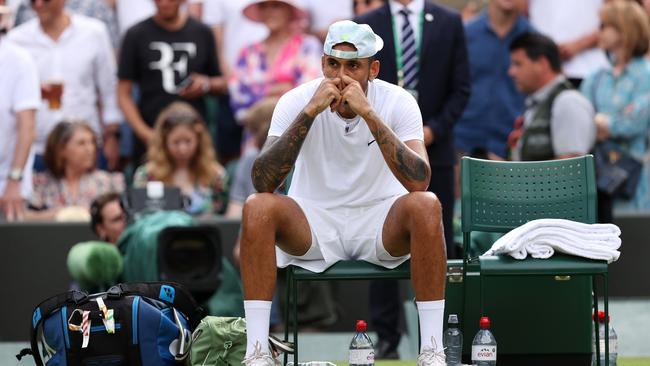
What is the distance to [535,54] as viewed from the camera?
9.54 meters

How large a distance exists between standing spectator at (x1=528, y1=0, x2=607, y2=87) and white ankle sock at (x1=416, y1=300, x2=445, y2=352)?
14.3 feet

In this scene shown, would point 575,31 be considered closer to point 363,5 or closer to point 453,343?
point 363,5

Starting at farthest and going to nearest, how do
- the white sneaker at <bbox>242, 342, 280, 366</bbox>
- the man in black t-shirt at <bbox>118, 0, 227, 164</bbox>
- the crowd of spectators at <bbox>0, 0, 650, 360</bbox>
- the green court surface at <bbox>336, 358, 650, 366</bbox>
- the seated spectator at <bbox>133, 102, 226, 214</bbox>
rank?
the man in black t-shirt at <bbox>118, 0, 227, 164</bbox>
the seated spectator at <bbox>133, 102, 226, 214</bbox>
the crowd of spectators at <bbox>0, 0, 650, 360</bbox>
the green court surface at <bbox>336, 358, 650, 366</bbox>
the white sneaker at <bbox>242, 342, 280, 366</bbox>

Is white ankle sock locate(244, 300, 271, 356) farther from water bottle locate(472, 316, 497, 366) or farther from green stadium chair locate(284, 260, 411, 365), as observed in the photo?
water bottle locate(472, 316, 497, 366)

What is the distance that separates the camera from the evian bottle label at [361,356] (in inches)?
258

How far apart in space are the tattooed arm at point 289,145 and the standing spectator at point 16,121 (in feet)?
12.0

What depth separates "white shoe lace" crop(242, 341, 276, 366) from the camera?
635 centimetres

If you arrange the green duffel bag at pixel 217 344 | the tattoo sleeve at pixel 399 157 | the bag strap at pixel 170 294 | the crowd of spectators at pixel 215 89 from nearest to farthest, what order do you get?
the tattoo sleeve at pixel 399 157, the green duffel bag at pixel 217 344, the bag strap at pixel 170 294, the crowd of spectators at pixel 215 89

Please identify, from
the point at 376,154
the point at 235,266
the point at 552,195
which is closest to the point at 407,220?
the point at 376,154

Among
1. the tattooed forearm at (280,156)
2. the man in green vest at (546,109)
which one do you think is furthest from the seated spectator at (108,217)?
the tattooed forearm at (280,156)

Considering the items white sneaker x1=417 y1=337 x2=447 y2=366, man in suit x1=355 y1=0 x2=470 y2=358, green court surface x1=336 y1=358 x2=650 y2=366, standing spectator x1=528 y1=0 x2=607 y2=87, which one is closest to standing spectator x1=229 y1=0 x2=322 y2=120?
standing spectator x1=528 y1=0 x2=607 y2=87

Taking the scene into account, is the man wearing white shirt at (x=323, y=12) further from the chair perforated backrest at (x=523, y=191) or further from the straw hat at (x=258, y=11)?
the chair perforated backrest at (x=523, y=191)

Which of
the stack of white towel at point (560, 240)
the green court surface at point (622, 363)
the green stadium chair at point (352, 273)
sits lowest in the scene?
the green court surface at point (622, 363)

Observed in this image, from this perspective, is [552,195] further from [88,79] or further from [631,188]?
[88,79]
